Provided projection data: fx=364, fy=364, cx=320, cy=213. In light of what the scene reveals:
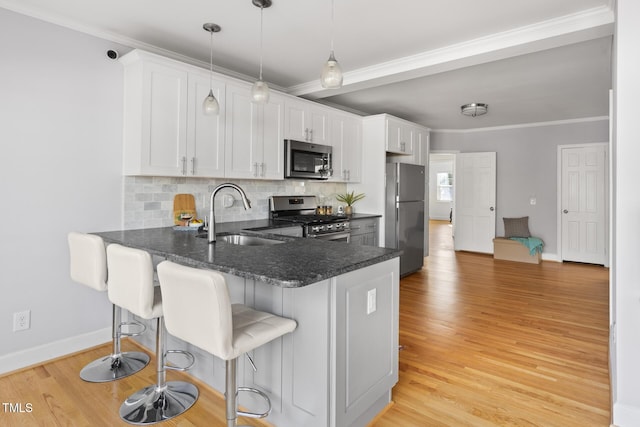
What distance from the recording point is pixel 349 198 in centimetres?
528

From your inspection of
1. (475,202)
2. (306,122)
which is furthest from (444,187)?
(306,122)

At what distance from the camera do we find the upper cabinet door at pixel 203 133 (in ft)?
10.6

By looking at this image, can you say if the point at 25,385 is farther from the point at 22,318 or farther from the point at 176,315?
the point at 176,315

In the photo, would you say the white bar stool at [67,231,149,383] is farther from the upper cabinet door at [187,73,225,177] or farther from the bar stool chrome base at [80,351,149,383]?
the upper cabinet door at [187,73,225,177]

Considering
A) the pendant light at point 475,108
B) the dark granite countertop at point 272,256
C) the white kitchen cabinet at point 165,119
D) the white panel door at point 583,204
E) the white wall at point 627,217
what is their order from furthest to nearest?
the white panel door at point 583,204 < the pendant light at point 475,108 < the white kitchen cabinet at point 165,119 < the white wall at point 627,217 < the dark granite countertop at point 272,256

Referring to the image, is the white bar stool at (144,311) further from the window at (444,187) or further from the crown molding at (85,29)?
the window at (444,187)

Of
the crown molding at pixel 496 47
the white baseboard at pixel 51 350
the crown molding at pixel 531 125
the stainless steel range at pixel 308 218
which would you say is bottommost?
the white baseboard at pixel 51 350

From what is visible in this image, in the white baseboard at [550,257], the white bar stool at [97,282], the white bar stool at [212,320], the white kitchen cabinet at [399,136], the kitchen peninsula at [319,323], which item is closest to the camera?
the white bar stool at [212,320]

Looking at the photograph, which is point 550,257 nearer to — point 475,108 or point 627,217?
point 475,108

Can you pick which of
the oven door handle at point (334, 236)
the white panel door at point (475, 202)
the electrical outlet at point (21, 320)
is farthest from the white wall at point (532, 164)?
the electrical outlet at point (21, 320)

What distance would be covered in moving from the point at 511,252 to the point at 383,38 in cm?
510

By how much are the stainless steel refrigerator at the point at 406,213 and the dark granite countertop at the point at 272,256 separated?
106 inches

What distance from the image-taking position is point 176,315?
1.61 meters

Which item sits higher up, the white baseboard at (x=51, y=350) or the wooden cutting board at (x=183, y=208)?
the wooden cutting board at (x=183, y=208)
